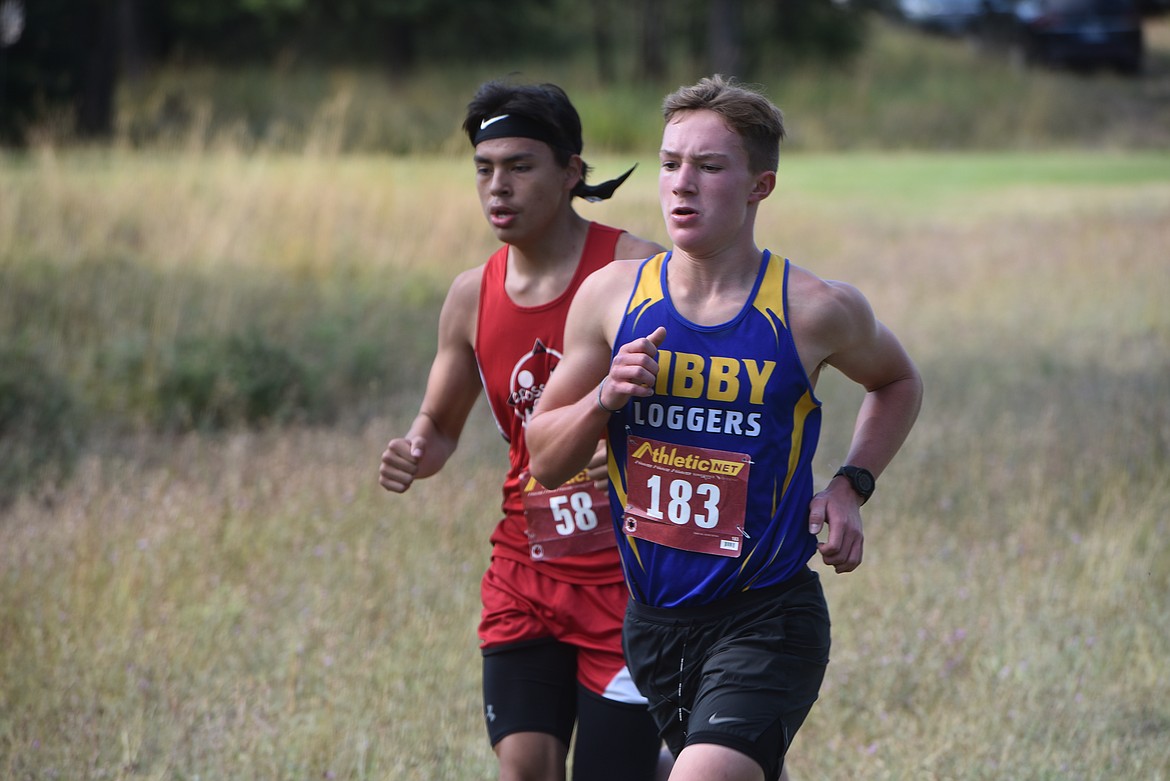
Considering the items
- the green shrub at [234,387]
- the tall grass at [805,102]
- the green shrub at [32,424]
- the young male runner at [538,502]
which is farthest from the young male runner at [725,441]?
the tall grass at [805,102]

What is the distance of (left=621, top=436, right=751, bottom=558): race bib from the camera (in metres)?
2.76

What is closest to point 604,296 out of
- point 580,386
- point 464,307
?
point 580,386

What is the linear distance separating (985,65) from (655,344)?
31559 mm

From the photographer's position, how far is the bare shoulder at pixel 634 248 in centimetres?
344

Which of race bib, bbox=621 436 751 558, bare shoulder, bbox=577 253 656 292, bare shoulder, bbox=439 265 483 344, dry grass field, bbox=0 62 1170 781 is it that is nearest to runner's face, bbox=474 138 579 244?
bare shoulder, bbox=439 265 483 344

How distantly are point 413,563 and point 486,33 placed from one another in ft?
103

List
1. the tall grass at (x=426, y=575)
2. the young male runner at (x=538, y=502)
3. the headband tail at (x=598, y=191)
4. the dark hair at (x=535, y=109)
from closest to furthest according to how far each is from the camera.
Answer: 1. the young male runner at (x=538, y=502)
2. the dark hair at (x=535, y=109)
3. the headband tail at (x=598, y=191)
4. the tall grass at (x=426, y=575)

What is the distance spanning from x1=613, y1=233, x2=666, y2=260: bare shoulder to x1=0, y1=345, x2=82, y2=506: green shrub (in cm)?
391

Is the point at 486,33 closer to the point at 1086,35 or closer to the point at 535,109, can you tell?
the point at 1086,35

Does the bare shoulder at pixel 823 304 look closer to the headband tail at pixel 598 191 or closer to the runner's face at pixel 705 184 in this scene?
the runner's face at pixel 705 184

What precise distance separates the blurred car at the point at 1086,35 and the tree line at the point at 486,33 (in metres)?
4.27

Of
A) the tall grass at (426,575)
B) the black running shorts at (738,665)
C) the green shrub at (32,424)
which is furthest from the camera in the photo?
the green shrub at (32,424)

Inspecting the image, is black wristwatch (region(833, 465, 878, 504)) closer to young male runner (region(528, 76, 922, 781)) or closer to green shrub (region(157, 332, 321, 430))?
young male runner (region(528, 76, 922, 781))

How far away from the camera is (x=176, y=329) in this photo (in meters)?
8.94
